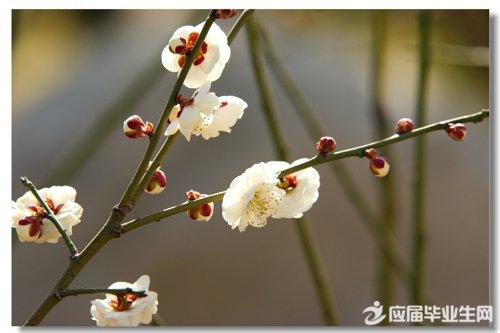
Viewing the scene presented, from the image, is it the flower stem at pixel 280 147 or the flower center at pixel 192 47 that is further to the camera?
the flower stem at pixel 280 147

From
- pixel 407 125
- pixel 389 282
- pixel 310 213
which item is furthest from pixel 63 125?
pixel 407 125

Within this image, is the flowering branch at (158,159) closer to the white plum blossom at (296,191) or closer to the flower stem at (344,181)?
the white plum blossom at (296,191)

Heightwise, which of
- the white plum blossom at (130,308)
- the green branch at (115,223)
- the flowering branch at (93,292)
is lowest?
the white plum blossom at (130,308)

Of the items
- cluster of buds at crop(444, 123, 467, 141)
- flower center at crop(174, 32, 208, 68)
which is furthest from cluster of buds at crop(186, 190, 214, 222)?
cluster of buds at crop(444, 123, 467, 141)

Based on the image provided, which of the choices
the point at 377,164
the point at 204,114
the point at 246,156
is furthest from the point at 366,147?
the point at 246,156

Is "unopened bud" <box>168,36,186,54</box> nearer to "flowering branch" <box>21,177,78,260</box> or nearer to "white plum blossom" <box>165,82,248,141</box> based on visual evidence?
"white plum blossom" <box>165,82,248,141</box>

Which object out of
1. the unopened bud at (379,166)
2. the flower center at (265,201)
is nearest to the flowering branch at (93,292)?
the flower center at (265,201)

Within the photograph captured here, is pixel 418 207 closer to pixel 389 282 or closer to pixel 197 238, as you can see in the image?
pixel 389 282
